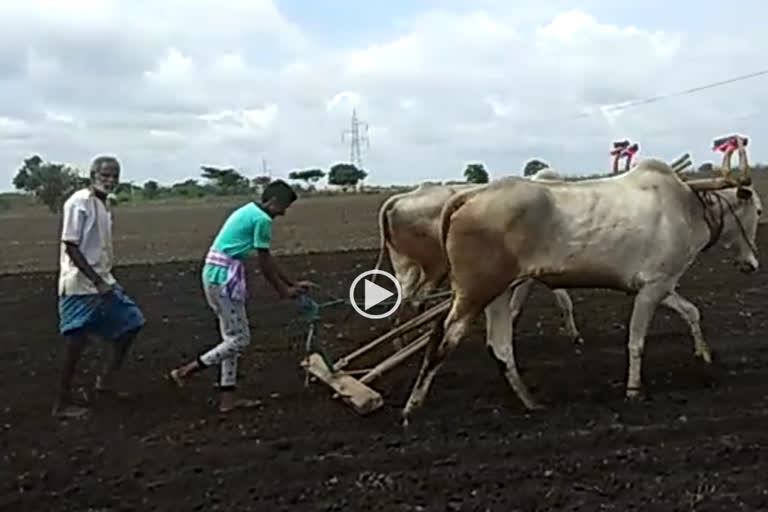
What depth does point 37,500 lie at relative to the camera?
243 inches

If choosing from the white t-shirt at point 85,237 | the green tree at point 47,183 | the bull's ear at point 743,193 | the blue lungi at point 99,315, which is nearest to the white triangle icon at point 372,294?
the blue lungi at point 99,315

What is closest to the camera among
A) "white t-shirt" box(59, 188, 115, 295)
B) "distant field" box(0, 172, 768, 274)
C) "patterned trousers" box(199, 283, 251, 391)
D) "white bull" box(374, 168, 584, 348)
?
"white t-shirt" box(59, 188, 115, 295)

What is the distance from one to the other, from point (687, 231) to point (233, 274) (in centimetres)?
339

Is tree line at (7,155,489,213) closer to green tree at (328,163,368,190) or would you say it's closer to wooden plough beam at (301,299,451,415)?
green tree at (328,163,368,190)

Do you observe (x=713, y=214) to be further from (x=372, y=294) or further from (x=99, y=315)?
(x=99, y=315)

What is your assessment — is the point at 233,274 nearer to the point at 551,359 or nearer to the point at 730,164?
the point at 551,359

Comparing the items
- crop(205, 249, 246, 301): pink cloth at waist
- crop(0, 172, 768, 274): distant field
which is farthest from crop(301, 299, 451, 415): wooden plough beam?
crop(0, 172, 768, 274): distant field

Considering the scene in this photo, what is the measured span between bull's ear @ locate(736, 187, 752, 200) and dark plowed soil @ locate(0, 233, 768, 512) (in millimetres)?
1330

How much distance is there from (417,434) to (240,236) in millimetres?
1852

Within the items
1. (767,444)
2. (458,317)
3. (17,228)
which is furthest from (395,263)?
(17,228)

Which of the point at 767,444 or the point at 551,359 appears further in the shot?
the point at 551,359

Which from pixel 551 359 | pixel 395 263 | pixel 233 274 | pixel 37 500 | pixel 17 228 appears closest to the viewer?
pixel 37 500

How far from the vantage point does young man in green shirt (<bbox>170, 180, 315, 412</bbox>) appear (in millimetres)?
7734

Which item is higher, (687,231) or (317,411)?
(687,231)
